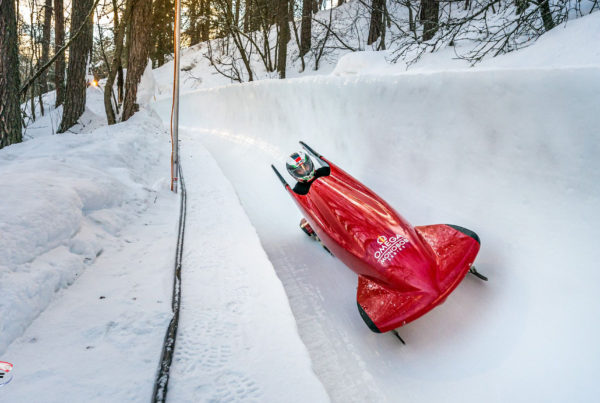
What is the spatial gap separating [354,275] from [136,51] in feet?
18.5

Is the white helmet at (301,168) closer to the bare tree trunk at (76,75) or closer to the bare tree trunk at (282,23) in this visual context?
the bare tree trunk at (76,75)

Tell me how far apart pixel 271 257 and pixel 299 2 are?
1313 cm

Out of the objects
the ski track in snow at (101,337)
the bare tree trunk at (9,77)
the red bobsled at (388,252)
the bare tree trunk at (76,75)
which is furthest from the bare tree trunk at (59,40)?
the red bobsled at (388,252)

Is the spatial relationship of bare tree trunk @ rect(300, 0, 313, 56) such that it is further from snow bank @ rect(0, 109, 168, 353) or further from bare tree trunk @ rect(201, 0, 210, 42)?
snow bank @ rect(0, 109, 168, 353)

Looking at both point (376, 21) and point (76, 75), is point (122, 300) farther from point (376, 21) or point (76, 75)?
point (376, 21)

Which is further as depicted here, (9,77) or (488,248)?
(9,77)

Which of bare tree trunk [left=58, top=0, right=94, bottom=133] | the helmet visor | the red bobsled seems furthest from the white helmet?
bare tree trunk [left=58, top=0, right=94, bottom=133]

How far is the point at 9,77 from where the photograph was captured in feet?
11.5

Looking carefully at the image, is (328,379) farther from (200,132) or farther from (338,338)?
(200,132)

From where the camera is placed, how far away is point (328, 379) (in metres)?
1.50

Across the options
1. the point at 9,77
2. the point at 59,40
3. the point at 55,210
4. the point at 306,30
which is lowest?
the point at 55,210

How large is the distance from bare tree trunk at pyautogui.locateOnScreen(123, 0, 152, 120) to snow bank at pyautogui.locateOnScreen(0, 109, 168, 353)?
2.51m

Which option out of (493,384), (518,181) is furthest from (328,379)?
(518,181)

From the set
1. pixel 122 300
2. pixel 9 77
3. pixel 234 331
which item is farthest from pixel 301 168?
pixel 9 77
